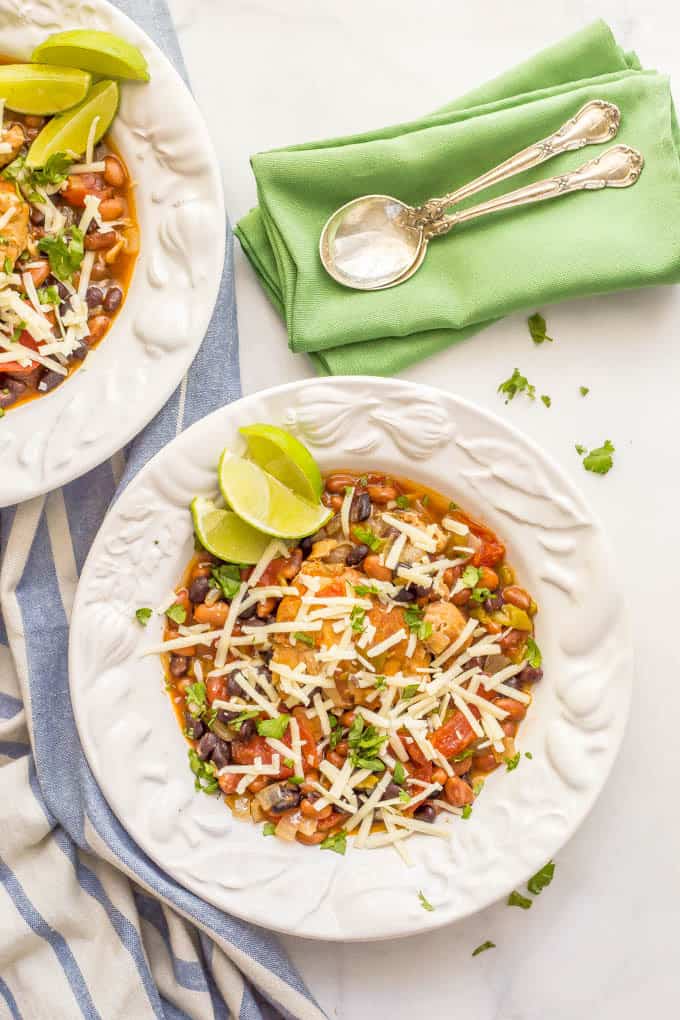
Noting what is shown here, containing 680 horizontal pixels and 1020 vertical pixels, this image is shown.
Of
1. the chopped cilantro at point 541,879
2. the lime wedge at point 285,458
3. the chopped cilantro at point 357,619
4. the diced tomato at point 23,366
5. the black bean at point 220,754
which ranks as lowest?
the chopped cilantro at point 541,879

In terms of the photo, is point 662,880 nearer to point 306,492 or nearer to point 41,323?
point 306,492

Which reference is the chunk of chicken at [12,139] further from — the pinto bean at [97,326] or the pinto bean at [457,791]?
the pinto bean at [457,791]

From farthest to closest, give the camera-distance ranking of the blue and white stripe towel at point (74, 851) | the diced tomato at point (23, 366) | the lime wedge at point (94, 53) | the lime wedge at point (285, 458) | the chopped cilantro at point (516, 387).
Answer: the chopped cilantro at point (516, 387)
the blue and white stripe towel at point (74, 851)
the diced tomato at point (23, 366)
the lime wedge at point (285, 458)
the lime wedge at point (94, 53)

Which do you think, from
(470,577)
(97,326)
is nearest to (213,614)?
(470,577)

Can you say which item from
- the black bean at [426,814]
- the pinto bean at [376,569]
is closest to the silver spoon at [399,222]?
the pinto bean at [376,569]

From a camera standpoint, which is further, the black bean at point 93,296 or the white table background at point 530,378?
the white table background at point 530,378

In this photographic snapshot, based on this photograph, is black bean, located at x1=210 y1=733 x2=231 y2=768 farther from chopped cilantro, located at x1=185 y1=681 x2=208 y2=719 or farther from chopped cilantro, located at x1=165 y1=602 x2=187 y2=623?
chopped cilantro, located at x1=165 y1=602 x2=187 y2=623

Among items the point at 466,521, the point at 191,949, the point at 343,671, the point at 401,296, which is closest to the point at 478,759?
the point at 343,671
